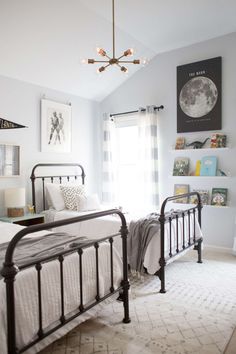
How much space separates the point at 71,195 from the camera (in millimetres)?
4207

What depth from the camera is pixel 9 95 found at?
3936mm

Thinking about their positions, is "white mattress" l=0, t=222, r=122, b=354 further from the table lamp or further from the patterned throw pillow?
the patterned throw pillow

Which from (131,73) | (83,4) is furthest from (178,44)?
(83,4)

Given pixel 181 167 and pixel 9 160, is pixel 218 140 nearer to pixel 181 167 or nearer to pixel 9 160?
pixel 181 167

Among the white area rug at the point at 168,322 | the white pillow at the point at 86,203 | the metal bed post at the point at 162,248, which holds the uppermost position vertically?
the white pillow at the point at 86,203

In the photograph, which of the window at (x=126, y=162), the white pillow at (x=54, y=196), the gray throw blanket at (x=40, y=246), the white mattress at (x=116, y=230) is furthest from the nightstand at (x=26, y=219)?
the window at (x=126, y=162)

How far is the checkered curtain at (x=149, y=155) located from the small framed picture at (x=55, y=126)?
121cm

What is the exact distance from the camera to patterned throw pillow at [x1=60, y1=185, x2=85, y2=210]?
4.16m

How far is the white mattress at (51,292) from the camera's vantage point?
155 cm

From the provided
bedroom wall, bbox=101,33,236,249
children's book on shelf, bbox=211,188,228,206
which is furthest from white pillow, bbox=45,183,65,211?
children's book on shelf, bbox=211,188,228,206

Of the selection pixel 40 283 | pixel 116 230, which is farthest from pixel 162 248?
pixel 40 283

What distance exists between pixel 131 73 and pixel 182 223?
2.87 metres

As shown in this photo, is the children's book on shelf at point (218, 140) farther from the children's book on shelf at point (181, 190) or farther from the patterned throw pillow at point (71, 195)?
the patterned throw pillow at point (71, 195)

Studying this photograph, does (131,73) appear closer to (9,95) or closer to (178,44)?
(178,44)
